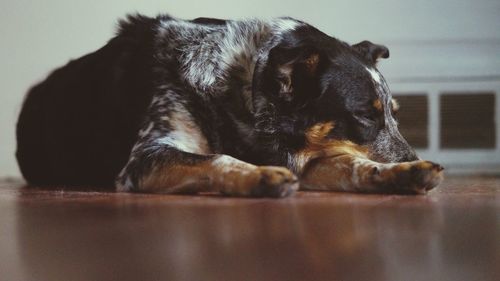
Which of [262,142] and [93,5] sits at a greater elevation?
[93,5]


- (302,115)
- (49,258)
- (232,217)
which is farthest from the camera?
(302,115)

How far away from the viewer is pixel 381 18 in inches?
151

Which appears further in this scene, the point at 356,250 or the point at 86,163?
the point at 86,163

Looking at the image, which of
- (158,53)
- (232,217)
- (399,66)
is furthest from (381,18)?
(232,217)

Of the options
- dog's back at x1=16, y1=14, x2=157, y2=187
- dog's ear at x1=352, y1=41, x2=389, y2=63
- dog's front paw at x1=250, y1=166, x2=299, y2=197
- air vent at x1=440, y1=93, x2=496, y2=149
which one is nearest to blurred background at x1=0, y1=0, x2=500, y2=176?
air vent at x1=440, y1=93, x2=496, y2=149

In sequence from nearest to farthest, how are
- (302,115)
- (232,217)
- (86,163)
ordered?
(232,217) → (302,115) → (86,163)

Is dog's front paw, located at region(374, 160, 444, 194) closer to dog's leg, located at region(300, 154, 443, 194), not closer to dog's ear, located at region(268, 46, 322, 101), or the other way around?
dog's leg, located at region(300, 154, 443, 194)

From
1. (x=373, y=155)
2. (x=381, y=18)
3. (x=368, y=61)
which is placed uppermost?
(x=381, y=18)

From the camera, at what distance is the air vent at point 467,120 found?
3879 mm

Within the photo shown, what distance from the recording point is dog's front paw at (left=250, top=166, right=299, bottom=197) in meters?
1.69

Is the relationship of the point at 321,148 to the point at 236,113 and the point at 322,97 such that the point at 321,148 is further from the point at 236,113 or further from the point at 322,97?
the point at 236,113

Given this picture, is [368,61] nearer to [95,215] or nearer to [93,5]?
[95,215]

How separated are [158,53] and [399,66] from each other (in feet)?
6.47

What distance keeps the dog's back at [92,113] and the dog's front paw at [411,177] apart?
30.5 inches
